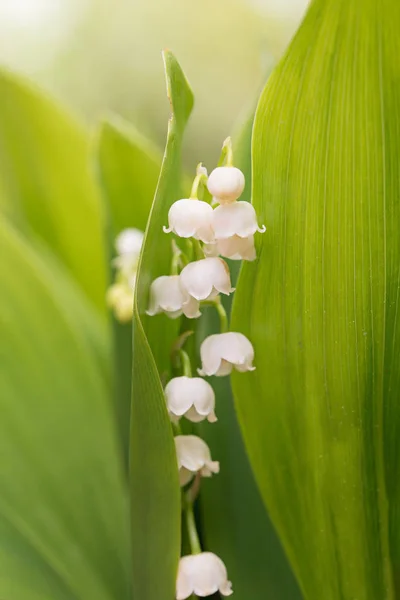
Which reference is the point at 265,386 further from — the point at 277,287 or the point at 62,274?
the point at 62,274

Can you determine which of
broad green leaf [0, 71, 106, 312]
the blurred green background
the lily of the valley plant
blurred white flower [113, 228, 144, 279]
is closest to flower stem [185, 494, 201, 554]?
the lily of the valley plant

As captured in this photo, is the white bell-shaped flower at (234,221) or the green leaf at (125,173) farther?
the green leaf at (125,173)

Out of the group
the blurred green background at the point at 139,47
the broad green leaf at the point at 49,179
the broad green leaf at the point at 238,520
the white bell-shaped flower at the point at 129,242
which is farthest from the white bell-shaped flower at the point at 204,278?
the blurred green background at the point at 139,47

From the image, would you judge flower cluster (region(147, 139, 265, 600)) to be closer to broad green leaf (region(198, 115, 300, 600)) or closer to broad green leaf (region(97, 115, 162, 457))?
broad green leaf (region(198, 115, 300, 600))

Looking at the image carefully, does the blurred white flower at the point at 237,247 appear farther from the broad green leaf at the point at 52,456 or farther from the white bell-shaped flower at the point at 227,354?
the broad green leaf at the point at 52,456

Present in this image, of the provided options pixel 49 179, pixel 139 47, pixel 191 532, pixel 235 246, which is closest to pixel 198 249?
pixel 235 246

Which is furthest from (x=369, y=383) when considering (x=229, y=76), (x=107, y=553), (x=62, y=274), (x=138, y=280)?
(x=229, y=76)

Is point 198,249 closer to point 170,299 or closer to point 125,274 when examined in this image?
point 170,299

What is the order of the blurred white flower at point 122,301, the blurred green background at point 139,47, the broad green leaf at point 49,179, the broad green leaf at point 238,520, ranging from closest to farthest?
the broad green leaf at point 238,520 → the blurred white flower at point 122,301 → the broad green leaf at point 49,179 → the blurred green background at point 139,47
